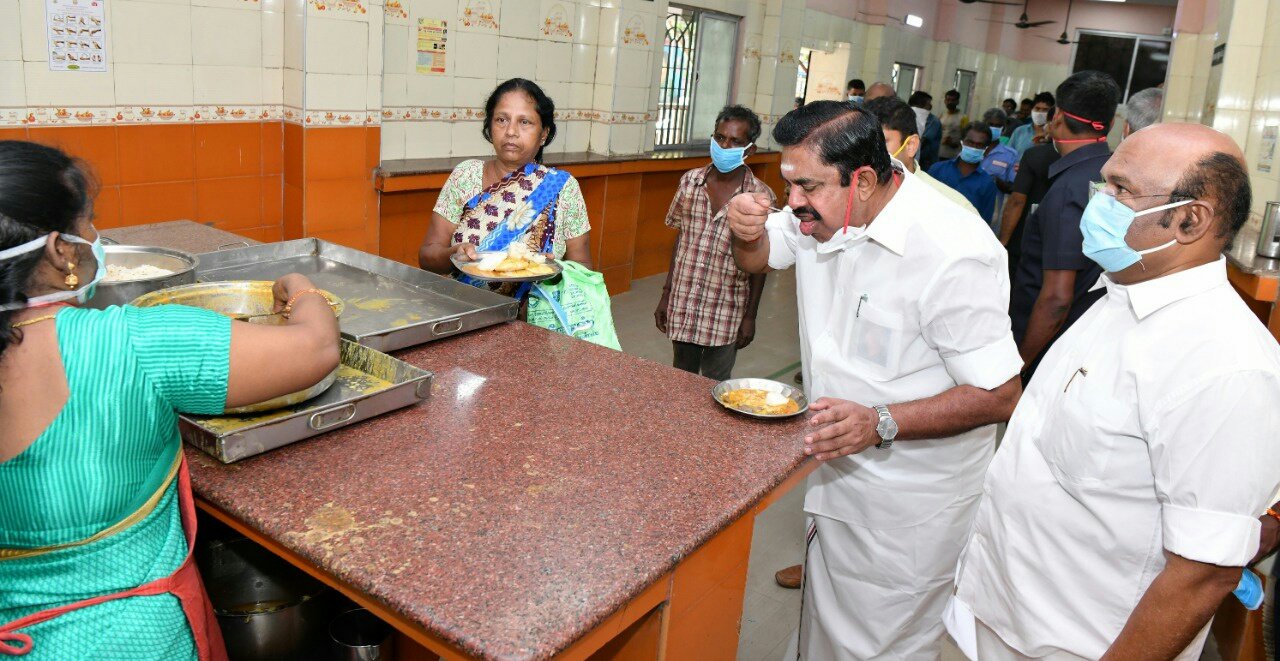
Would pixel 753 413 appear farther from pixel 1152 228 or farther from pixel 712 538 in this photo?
pixel 1152 228

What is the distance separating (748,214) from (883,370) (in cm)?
58

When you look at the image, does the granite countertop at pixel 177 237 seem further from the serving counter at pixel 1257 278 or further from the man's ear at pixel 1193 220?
the serving counter at pixel 1257 278

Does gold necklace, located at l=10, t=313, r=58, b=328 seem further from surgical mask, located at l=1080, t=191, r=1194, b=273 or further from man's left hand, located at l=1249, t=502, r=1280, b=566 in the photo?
man's left hand, located at l=1249, t=502, r=1280, b=566

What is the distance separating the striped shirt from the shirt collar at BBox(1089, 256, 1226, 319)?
2165 millimetres

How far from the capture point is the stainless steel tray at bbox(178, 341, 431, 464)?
1.63 m

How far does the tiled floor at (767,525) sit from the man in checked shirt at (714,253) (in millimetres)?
822

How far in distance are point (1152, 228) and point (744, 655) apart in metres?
1.91

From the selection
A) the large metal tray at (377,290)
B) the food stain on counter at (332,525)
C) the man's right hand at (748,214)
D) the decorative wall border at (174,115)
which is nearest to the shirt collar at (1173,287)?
the man's right hand at (748,214)

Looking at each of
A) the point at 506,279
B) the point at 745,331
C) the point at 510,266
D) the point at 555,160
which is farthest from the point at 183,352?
the point at 555,160

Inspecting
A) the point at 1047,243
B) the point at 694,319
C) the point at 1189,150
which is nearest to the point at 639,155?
the point at 694,319

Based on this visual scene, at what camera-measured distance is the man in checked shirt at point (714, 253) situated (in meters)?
3.70

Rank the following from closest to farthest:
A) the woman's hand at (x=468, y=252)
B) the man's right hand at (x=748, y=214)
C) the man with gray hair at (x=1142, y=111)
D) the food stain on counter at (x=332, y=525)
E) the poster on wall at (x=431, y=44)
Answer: the food stain on counter at (x=332, y=525)
the man's right hand at (x=748, y=214)
the woman's hand at (x=468, y=252)
the man with gray hair at (x=1142, y=111)
the poster on wall at (x=431, y=44)

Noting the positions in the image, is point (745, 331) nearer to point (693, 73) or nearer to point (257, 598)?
point (257, 598)

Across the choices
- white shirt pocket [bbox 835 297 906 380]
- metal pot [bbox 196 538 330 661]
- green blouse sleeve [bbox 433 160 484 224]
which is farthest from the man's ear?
green blouse sleeve [bbox 433 160 484 224]
